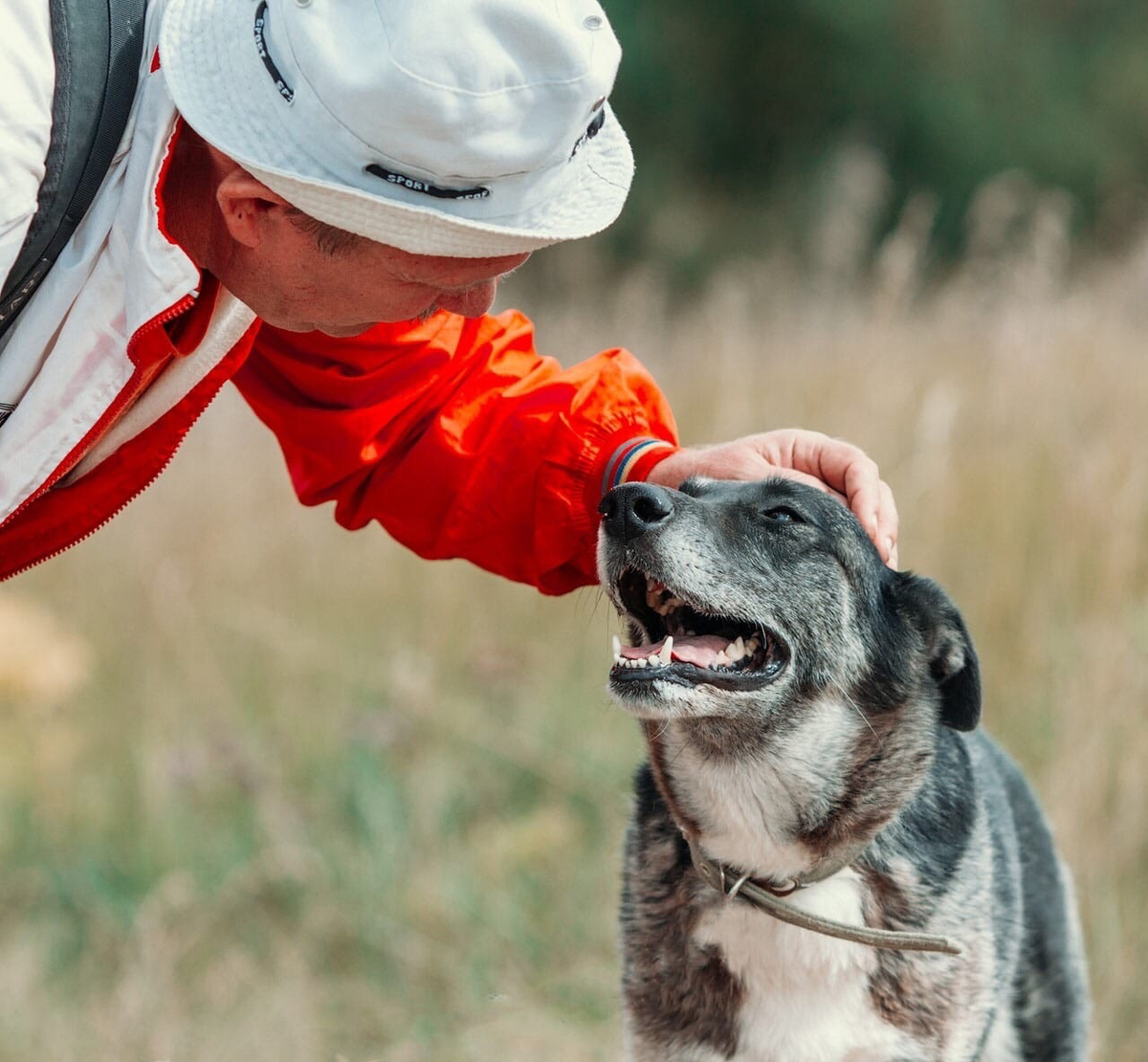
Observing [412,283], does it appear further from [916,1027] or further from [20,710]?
[20,710]

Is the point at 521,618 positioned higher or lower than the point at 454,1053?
lower

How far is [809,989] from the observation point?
270cm

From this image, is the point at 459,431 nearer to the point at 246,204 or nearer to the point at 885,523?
the point at 246,204

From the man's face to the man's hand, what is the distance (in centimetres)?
59

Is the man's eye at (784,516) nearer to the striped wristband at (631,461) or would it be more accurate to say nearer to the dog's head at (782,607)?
the dog's head at (782,607)

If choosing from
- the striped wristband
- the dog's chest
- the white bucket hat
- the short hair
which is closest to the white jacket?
the white bucket hat

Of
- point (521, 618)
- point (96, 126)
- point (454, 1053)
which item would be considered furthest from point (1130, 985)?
point (96, 126)

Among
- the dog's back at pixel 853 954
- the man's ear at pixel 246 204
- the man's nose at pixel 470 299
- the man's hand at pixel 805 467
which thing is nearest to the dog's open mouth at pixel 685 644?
the man's hand at pixel 805 467

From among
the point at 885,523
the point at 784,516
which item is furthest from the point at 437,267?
the point at 885,523

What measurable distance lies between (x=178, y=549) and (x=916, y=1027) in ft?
14.2

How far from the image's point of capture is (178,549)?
628 centimetres

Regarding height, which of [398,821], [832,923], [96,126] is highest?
[96,126]

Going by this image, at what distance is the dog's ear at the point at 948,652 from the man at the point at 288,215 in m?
0.12

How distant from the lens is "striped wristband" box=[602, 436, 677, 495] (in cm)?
289
